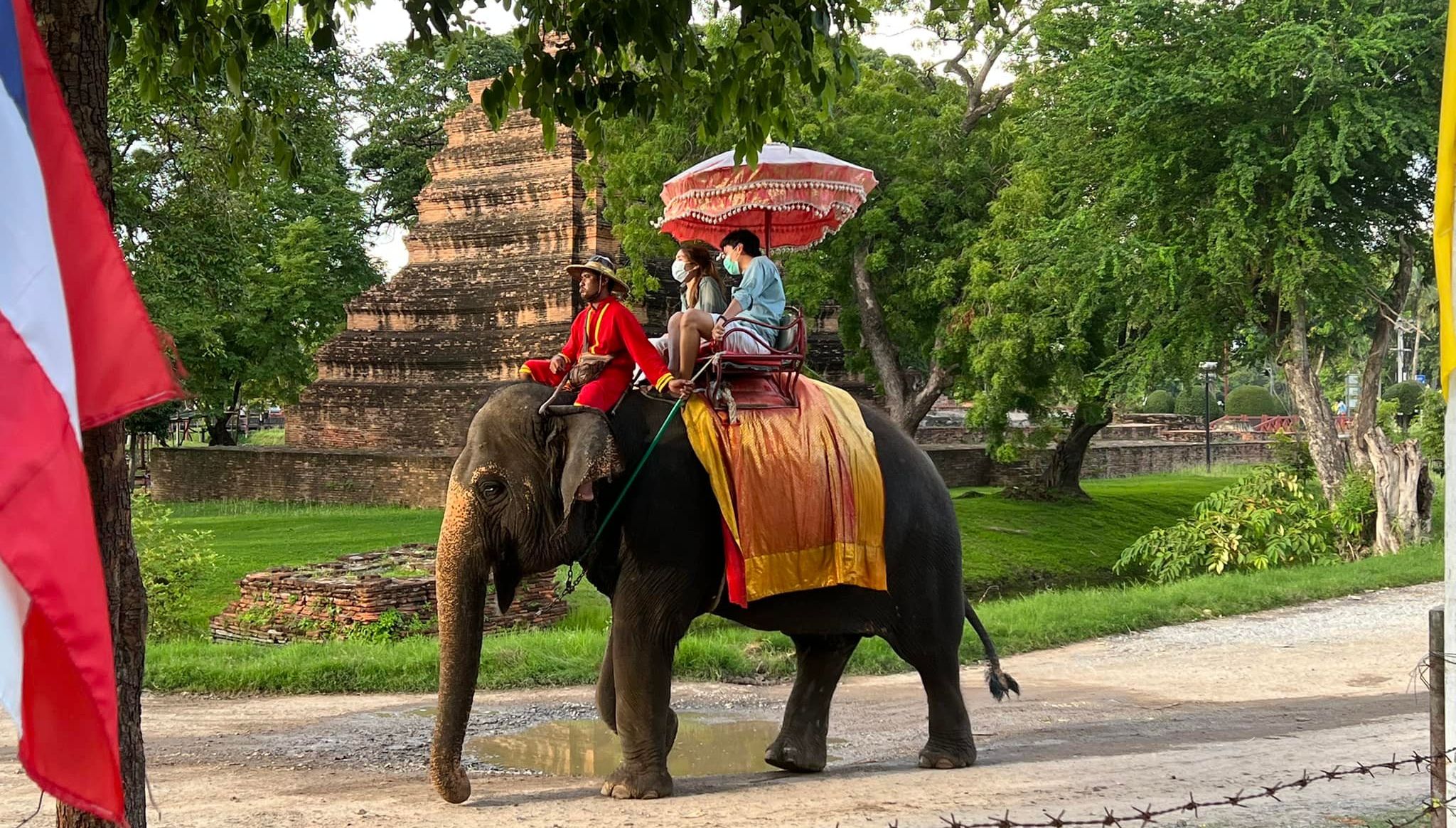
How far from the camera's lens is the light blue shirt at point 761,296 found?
8125 mm

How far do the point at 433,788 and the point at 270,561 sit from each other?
37.3ft

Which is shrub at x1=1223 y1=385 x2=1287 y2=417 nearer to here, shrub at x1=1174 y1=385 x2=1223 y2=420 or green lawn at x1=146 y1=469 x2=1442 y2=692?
shrub at x1=1174 y1=385 x2=1223 y2=420

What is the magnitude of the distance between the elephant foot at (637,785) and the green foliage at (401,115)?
116 feet

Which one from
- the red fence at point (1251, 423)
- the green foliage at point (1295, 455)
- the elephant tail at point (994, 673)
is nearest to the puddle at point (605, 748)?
the elephant tail at point (994, 673)

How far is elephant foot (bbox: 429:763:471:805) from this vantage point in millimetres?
6895

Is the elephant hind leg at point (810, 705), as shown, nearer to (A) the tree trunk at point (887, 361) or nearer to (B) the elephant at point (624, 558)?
(B) the elephant at point (624, 558)

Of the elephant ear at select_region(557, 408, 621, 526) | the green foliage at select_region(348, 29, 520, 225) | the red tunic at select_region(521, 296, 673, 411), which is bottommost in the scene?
the elephant ear at select_region(557, 408, 621, 526)

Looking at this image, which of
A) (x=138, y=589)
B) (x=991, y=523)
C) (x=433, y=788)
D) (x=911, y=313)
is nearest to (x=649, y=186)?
(x=911, y=313)

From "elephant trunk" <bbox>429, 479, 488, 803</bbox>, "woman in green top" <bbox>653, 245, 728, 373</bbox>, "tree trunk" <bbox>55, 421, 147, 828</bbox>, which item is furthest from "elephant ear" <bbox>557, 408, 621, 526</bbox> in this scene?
"tree trunk" <bbox>55, 421, 147, 828</bbox>

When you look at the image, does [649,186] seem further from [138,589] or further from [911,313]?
[138,589]

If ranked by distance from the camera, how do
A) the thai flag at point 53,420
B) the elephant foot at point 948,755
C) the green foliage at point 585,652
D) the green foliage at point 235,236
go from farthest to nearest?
the green foliage at point 235,236 → the green foliage at point 585,652 → the elephant foot at point 948,755 → the thai flag at point 53,420

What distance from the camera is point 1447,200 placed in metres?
4.49

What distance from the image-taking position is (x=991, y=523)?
999 inches

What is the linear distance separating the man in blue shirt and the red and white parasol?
0.64 metres
